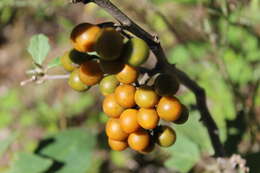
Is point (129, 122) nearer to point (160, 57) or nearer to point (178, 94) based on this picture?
point (160, 57)

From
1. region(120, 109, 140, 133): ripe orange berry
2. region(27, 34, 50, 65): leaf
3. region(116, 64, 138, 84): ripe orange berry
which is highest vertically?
region(116, 64, 138, 84): ripe orange berry

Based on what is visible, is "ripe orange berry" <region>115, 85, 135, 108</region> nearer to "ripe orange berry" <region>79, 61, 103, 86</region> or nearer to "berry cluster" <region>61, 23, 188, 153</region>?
"berry cluster" <region>61, 23, 188, 153</region>

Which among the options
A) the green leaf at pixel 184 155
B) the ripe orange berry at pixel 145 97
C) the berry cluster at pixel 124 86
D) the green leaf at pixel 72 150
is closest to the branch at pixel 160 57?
the berry cluster at pixel 124 86

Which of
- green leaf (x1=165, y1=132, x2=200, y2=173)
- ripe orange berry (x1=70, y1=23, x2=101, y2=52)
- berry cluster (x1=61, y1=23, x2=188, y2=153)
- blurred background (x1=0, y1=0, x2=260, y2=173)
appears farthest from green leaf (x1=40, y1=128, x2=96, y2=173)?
ripe orange berry (x1=70, y1=23, x2=101, y2=52)

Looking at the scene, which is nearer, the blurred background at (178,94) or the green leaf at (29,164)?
the green leaf at (29,164)

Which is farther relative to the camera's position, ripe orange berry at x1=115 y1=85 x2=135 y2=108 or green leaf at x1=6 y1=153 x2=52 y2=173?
green leaf at x1=6 y1=153 x2=52 y2=173

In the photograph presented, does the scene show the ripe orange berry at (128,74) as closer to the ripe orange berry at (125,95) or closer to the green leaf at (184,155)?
the ripe orange berry at (125,95)

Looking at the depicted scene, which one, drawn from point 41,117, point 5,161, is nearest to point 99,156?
point 41,117
